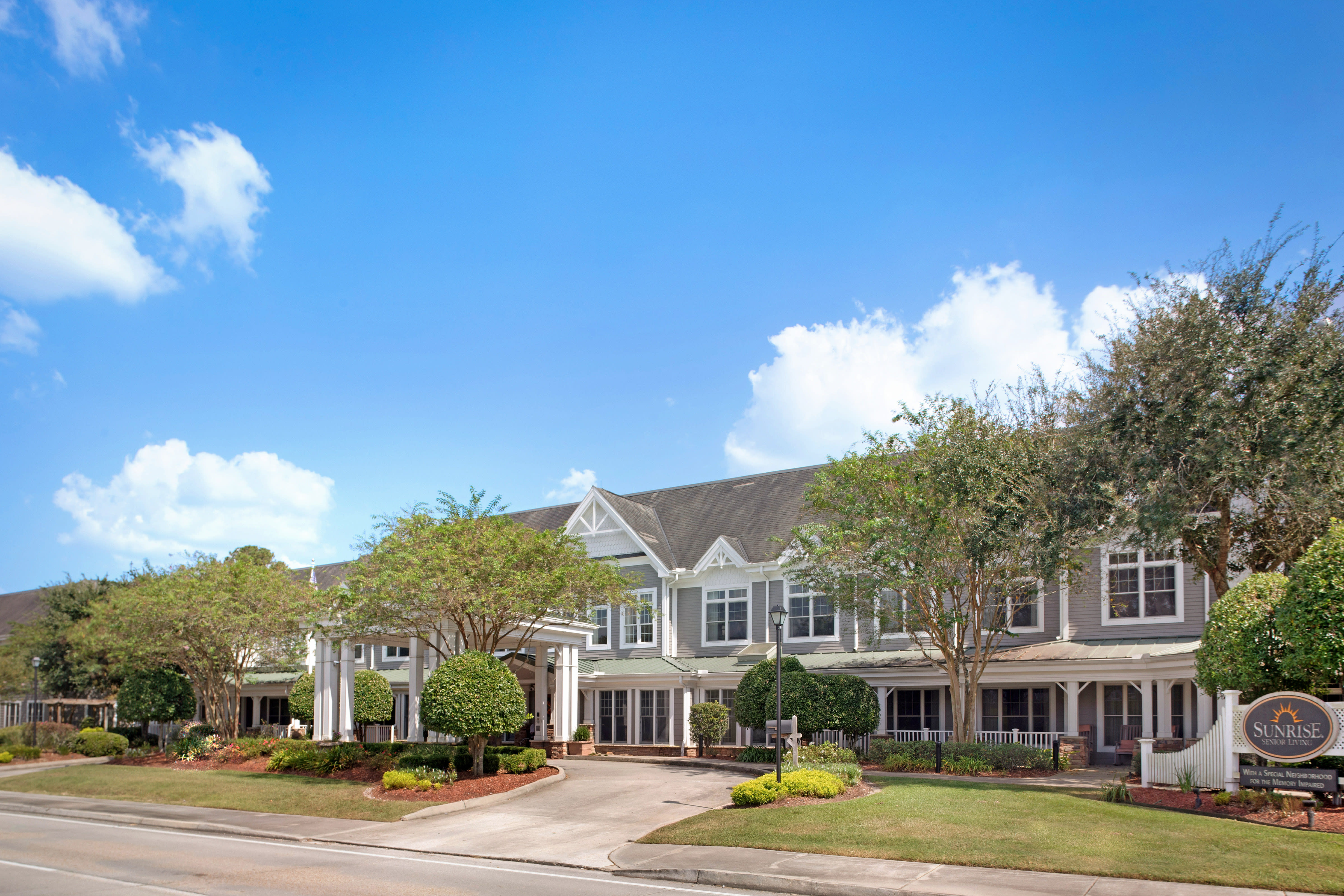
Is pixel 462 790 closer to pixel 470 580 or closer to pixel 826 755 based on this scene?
pixel 470 580

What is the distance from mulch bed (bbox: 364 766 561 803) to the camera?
21125 mm

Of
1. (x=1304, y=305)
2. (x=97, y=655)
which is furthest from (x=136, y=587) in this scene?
(x=1304, y=305)

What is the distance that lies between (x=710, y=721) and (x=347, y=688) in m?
11.9

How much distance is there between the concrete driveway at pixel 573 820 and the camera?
53.4 feet

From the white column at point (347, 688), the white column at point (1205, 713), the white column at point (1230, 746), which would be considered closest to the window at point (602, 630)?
the white column at point (347, 688)

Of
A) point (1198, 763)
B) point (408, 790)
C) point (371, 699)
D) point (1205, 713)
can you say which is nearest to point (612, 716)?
point (371, 699)

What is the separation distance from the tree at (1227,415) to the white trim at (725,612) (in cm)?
1627

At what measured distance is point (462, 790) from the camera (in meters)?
21.8

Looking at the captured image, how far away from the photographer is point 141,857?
15367 mm

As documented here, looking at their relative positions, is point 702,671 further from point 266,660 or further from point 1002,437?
point 266,660

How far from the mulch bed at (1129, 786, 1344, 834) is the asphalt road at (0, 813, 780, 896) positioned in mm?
8304

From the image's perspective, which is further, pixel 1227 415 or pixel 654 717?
pixel 654 717

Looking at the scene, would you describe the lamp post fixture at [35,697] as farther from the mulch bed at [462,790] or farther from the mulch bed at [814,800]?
the mulch bed at [814,800]

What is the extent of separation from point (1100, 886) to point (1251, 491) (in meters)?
11.1
